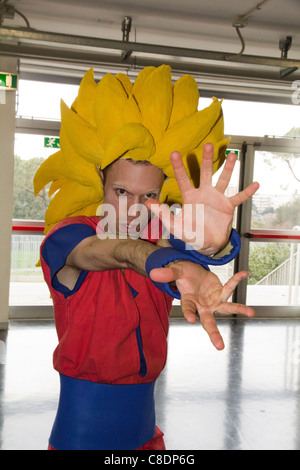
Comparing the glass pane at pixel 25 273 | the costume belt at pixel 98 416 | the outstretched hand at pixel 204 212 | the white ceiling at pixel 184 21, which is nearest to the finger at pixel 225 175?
the outstretched hand at pixel 204 212

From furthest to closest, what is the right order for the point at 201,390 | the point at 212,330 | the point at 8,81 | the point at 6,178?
the point at 6,178 < the point at 8,81 < the point at 201,390 < the point at 212,330

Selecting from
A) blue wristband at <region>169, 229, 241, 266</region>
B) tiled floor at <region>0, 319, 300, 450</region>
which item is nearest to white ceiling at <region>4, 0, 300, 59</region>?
tiled floor at <region>0, 319, 300, 450</region>

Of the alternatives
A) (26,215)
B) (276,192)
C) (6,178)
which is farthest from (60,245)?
(276,192)

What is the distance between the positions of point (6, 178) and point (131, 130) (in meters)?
4.11

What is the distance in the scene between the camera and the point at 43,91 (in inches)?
219

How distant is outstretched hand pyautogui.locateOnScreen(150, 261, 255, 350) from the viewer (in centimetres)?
95

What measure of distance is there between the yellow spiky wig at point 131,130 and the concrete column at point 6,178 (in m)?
3.79

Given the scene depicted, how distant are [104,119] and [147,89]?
158 mm

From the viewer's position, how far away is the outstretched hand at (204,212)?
1.06m

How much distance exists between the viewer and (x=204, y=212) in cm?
107

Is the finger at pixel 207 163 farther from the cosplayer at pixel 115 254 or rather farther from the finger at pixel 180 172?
the cosplayer at pixel 115 254

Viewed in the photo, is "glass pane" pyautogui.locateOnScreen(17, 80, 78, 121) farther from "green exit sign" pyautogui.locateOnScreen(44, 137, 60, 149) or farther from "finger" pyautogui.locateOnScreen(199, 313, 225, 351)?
"finger" pyautogui.locateOnScreen(199, 313, 225, 351)

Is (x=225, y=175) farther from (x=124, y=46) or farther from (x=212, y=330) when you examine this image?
(x=124, y=46)

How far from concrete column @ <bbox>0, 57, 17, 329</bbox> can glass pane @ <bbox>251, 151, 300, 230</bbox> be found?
296 cm
